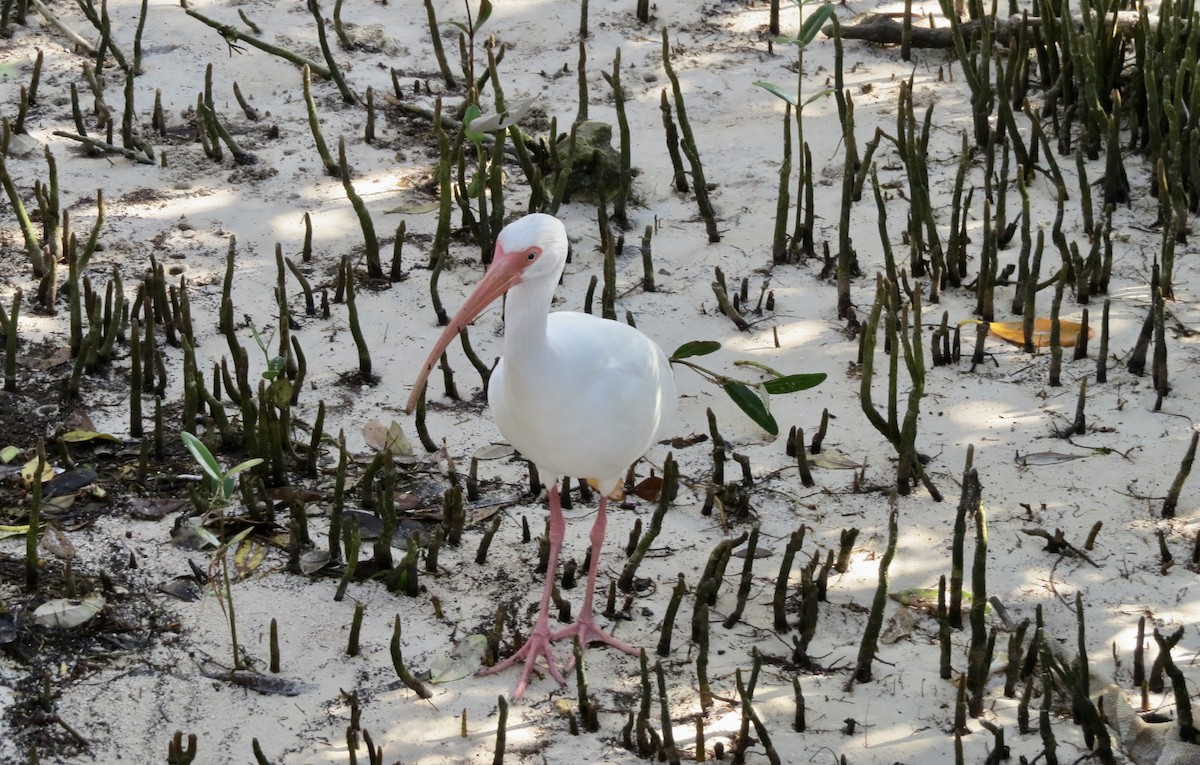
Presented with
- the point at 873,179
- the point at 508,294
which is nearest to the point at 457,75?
the point at 873,179

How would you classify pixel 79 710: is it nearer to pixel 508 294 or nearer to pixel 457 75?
pixel 508 294

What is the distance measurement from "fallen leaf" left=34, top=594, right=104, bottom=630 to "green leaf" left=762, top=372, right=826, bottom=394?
228cm

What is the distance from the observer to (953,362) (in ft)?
17.9

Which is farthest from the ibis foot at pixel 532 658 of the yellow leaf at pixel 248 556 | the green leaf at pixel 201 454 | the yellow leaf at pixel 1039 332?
the yellow leaf at pixel 1039 332

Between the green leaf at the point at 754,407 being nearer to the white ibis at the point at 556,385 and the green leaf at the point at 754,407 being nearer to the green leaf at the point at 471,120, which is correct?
the white ibis at the point at 556,385

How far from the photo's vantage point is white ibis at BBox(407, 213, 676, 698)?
151 inches

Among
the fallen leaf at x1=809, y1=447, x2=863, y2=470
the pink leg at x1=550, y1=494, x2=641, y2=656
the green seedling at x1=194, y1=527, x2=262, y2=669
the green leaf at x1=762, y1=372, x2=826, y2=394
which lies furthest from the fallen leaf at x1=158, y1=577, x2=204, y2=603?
the fallen leaf at x1=809, y1=447, x2=863, y2=470

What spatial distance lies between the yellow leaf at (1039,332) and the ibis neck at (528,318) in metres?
2.44

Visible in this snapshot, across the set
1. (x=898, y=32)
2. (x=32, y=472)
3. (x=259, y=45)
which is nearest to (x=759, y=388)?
(x=32, y=472)

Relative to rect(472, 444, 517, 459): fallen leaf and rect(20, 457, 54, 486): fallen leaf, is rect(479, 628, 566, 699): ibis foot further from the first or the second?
rect(20, 457, 54, 486): fallen leaf

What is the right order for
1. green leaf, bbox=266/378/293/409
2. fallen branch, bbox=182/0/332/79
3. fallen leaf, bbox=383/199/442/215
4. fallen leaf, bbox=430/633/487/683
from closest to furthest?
fallen leaf, bbox=430/633/487/683
green leaf, bbox=266/378/293/409
fallen leaf, bbox=383/199/442/215
fallen branch, bbox=182/0/332/79

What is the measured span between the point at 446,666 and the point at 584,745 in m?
Result: 0.51

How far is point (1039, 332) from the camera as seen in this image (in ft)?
18.3

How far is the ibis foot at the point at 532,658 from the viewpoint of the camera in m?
4.08
